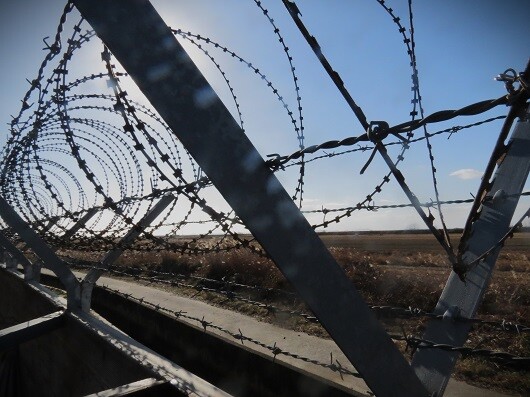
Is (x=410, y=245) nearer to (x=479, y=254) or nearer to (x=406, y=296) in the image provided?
(x=406, y=296)

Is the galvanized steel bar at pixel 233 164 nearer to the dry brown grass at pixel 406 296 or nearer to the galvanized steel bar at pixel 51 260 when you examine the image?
the dry brown grass at pixel 406 296

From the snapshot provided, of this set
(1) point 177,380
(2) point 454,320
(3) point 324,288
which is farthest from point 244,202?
(1) point 177,380

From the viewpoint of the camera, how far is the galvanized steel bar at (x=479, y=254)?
5.85ft

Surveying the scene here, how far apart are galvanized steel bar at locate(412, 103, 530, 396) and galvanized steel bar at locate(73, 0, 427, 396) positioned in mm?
442

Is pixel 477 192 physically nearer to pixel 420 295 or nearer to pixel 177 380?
pixel 177 380

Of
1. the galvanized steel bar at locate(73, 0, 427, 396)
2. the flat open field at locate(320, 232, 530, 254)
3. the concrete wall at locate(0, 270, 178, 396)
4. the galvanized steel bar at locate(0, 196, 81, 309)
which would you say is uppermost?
the flat open field at locate(320, 232, 530, 254)

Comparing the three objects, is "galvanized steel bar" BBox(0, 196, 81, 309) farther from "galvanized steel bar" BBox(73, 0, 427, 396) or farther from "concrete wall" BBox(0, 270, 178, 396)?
"galvanized steel bar" BBox(73, 0, 427, 396)

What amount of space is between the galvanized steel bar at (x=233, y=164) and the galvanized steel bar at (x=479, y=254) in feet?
1.45

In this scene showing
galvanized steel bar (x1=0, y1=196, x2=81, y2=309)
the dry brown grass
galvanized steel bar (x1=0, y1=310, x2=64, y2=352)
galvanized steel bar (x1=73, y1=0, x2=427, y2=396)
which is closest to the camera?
galvanized steel bar (x1=73, y1=0, x2=427, y2=396)

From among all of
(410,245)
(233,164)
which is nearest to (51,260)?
(233,164)

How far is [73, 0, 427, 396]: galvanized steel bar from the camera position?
1318mm

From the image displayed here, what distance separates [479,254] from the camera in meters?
1.82

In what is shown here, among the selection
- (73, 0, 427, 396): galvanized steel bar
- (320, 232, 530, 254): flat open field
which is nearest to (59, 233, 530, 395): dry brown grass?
(73, 0, 427, 396): galvanized steel bar

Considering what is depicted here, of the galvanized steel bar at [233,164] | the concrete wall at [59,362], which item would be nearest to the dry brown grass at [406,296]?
the galvanized steel bar at [233,164]
